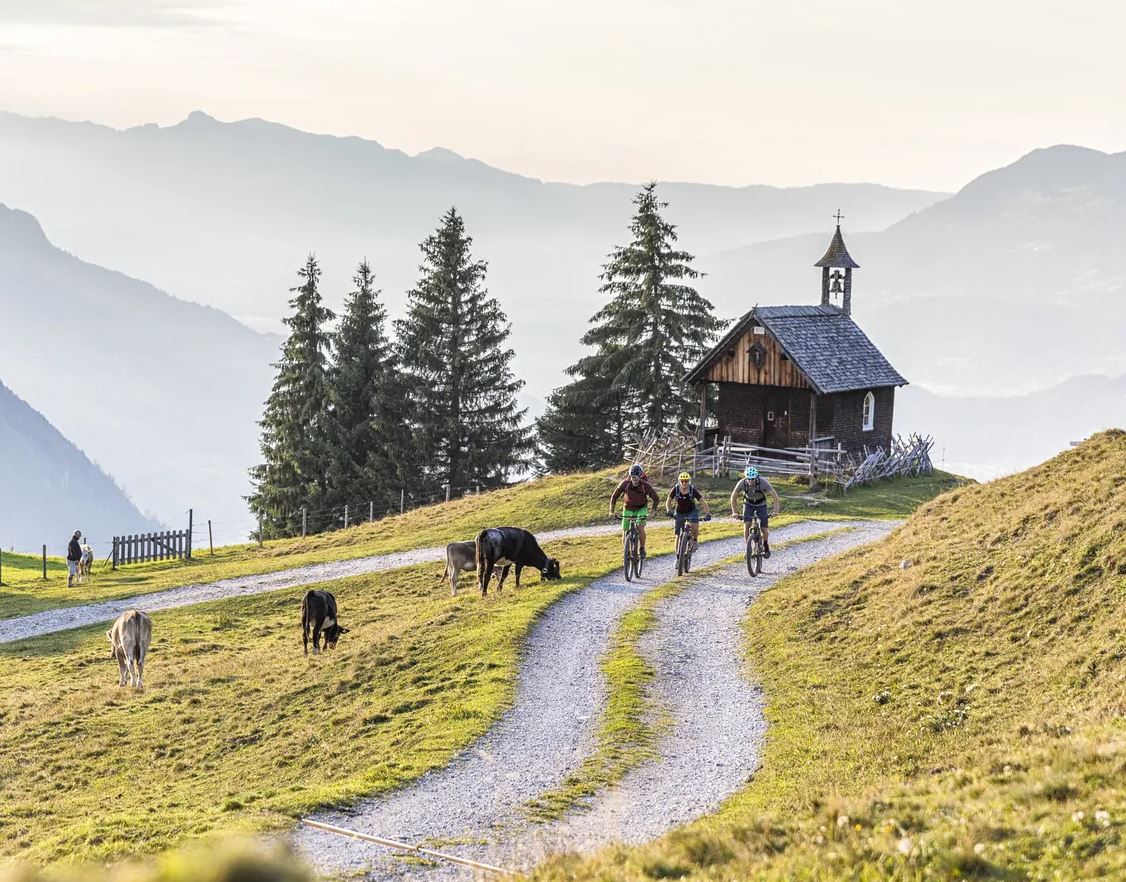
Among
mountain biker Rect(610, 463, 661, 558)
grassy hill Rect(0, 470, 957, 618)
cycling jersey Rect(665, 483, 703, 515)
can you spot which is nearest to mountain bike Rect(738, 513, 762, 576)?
cycling jersey Rect(665, 483, 703, 515)

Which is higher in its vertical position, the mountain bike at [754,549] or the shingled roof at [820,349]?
the shingled roof at [820,349]

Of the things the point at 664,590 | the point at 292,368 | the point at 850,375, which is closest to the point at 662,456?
the point at 850,375

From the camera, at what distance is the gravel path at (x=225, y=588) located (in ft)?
116

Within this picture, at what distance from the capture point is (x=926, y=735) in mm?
15148

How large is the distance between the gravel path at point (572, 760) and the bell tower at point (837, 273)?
34.2 metres

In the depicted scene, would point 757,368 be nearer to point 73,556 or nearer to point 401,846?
point 73,556

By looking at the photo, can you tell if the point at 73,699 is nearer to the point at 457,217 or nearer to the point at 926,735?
the point at 926,735

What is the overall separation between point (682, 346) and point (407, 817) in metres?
50.0

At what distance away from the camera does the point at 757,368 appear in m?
49.5

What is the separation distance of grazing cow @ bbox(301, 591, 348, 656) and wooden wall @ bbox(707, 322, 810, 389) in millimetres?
27158

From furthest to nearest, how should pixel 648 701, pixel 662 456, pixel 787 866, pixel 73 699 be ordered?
pixel 662 456, pixel 73 699, pixel 648 701, pixel 787 866

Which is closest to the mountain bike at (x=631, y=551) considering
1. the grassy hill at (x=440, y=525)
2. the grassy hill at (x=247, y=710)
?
the grassy hill at (x=247, y=710)

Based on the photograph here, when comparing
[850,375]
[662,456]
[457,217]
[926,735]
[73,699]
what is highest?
[457,217]

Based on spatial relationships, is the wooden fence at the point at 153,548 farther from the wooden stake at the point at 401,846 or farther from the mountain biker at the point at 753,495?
the wooden stake at the point at 401,846
